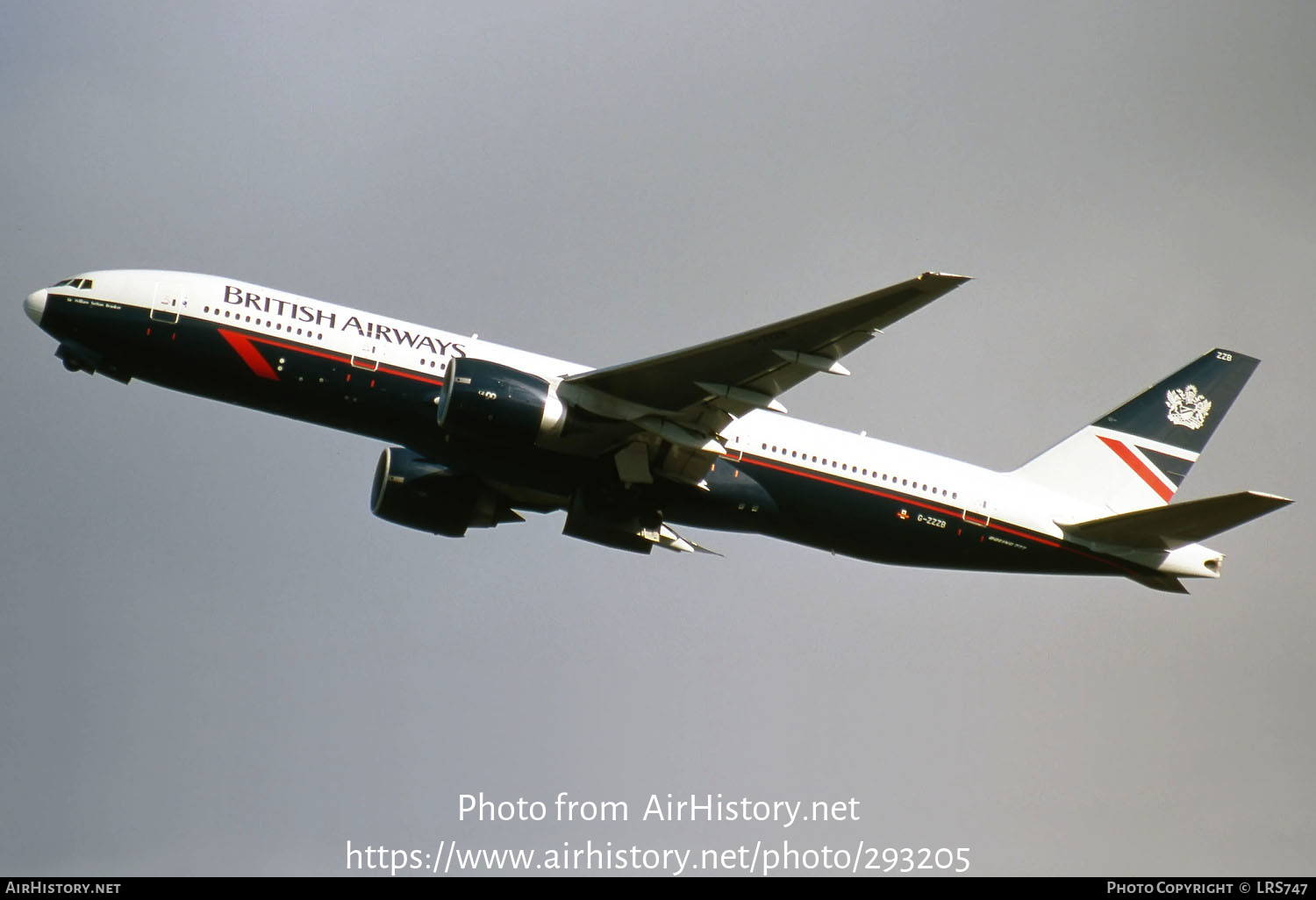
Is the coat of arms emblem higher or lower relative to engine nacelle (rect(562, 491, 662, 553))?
higher

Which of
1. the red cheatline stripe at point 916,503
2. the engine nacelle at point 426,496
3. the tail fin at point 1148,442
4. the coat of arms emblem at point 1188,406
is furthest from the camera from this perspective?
the coat of arms emblem at point 1188,406

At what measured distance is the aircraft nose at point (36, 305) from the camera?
33.9 meters

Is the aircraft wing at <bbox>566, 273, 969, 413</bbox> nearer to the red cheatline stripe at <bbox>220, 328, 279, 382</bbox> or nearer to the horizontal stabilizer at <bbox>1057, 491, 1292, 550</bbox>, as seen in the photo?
the red cheatline stripe at <bbox>220, 328, 279, 382</bbox>

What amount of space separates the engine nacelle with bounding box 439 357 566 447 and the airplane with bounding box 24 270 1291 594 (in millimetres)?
43

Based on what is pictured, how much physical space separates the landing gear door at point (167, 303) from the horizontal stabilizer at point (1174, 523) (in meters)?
22.1

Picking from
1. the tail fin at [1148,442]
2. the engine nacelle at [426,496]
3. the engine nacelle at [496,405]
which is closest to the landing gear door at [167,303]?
the engine nacelle at [496,405]

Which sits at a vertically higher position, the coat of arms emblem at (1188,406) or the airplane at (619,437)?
the coat of arms emblem at (1188,406)

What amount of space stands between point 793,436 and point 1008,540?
6.21 meters

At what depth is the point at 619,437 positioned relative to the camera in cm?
3456

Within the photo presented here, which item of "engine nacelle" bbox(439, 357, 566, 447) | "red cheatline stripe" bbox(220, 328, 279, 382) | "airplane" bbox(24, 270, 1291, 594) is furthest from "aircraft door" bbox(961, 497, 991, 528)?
"red cheatline stripe" bbox(220, 328, 279, 382)

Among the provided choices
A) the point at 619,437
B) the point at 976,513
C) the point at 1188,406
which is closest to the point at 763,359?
the point at 619,437

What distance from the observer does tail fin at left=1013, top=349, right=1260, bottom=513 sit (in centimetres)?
4006

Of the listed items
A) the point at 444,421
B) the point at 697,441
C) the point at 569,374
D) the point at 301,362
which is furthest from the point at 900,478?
the point at 301,362

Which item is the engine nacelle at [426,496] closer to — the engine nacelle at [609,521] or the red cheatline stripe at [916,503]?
the engine nacelle at [609,521]
